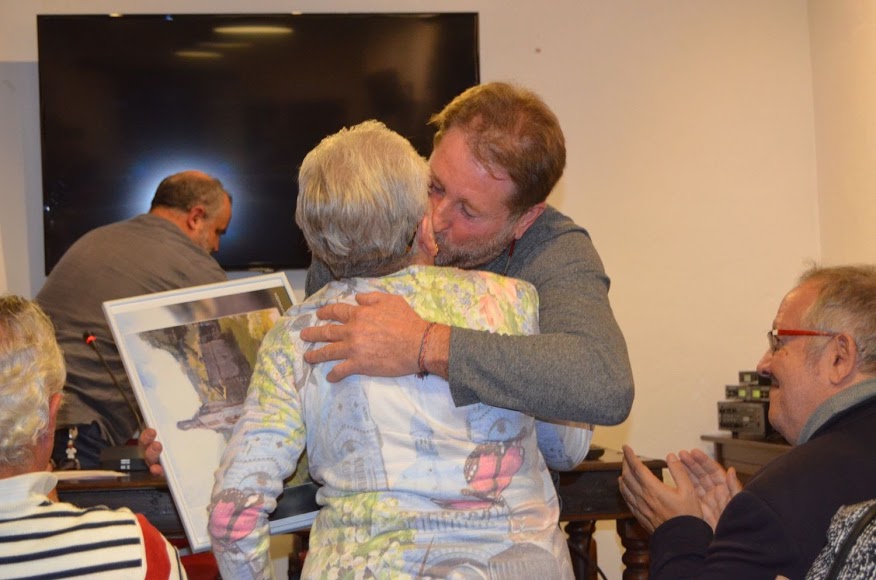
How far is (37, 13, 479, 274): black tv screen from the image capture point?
396 cm

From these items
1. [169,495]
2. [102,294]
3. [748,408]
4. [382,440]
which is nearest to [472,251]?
[382,440]

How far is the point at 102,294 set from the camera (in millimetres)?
3295

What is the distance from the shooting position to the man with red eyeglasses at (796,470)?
1.43m

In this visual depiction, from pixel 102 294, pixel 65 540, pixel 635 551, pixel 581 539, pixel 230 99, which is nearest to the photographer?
pixel 65 540

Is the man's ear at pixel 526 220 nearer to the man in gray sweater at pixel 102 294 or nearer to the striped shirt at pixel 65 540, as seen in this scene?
the striped shirt at pixel 65 540

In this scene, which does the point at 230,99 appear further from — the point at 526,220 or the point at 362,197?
the point at 362,197

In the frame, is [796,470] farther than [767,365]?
No

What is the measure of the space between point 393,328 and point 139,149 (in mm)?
2867

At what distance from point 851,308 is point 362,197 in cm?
84

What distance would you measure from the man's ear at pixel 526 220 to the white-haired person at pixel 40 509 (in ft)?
3.01

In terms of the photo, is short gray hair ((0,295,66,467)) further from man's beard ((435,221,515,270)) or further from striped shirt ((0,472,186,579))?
man's beard ((435,221,515,270))

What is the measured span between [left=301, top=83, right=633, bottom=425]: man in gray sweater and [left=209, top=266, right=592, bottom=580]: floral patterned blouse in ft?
0.10

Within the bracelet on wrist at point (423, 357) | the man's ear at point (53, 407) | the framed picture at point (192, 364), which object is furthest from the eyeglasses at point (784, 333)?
the man's ear at point (53, 407)

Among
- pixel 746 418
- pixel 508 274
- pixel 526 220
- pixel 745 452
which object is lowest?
pixel 745 452
